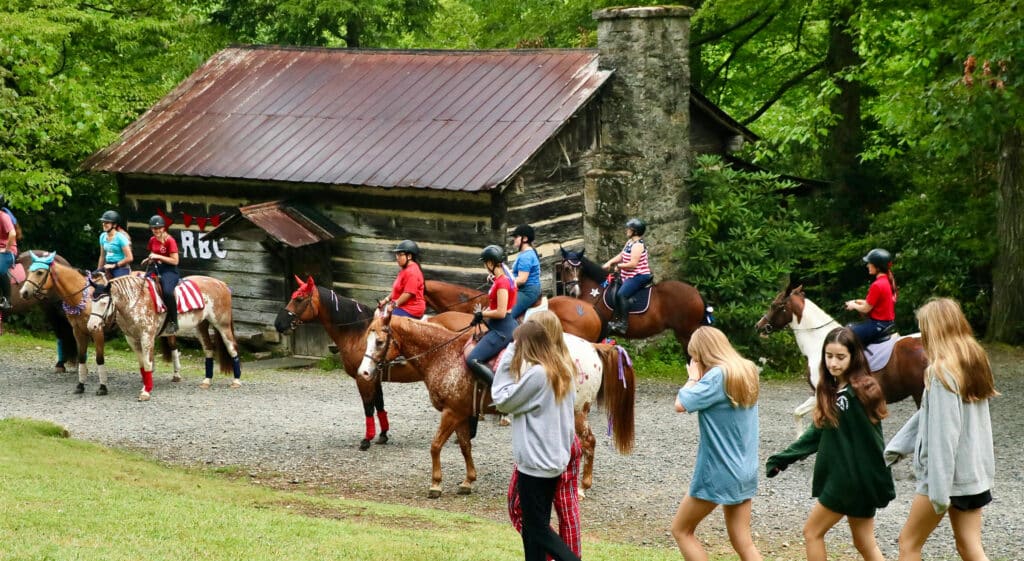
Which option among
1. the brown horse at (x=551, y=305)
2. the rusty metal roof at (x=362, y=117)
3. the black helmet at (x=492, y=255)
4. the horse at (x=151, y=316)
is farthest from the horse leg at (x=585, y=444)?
the horse at (x=151, y=316)

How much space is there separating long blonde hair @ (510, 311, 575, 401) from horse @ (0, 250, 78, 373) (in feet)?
39.8

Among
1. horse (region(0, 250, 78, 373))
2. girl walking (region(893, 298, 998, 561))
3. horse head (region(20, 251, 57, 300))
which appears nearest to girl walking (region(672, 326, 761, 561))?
girl walking (region(893, 298, 998, 561))

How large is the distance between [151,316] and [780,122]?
12.4 meters

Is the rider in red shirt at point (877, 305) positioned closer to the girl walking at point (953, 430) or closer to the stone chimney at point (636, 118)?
the girl walking at point (953, 430)

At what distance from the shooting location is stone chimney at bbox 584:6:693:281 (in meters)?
20.5

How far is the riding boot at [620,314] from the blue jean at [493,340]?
19.9 ft

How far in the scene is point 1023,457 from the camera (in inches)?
552

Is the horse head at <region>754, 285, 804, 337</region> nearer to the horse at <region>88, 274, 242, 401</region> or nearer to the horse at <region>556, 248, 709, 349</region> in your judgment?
the horse at <region>556, 248, 709, 349</region>

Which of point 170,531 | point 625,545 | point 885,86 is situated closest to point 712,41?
point 885,86

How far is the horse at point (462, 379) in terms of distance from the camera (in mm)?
11711

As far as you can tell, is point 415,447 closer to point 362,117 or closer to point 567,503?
point 567,503

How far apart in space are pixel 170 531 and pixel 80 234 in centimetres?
1807

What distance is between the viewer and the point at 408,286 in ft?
47.7

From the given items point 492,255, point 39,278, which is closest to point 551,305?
point 492,255
